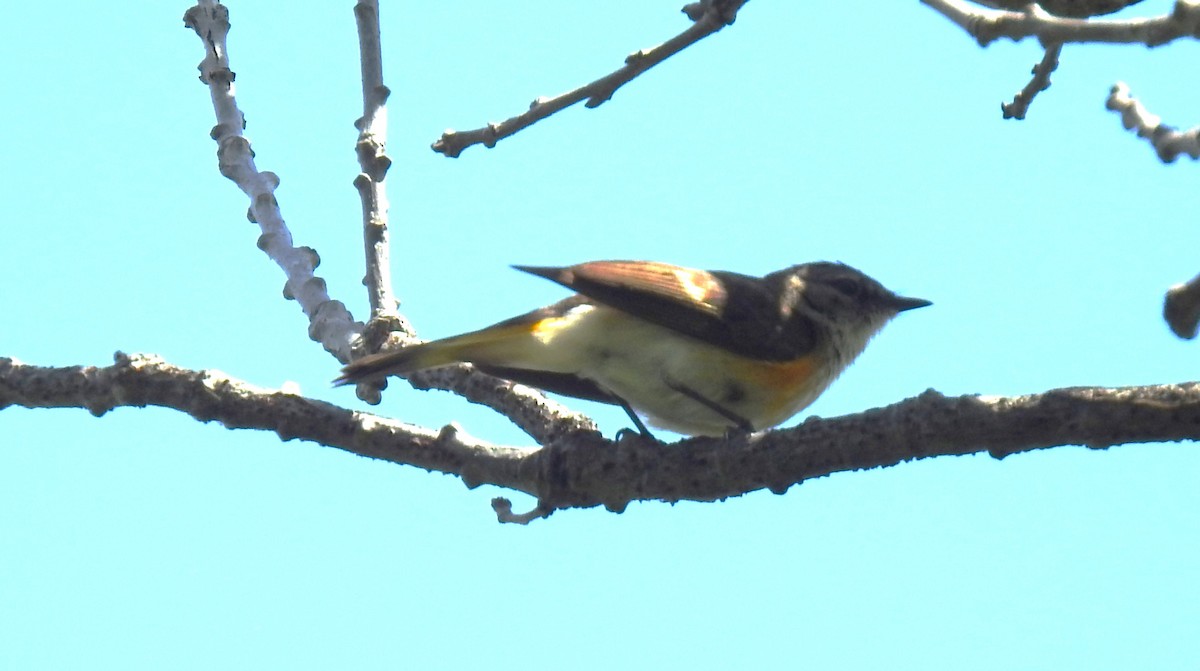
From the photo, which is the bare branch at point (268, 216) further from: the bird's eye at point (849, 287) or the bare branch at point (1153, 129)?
the bare branch at point (1153, 129)

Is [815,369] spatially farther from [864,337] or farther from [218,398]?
[218,398]

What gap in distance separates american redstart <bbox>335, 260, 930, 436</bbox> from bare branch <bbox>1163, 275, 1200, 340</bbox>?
2.61m

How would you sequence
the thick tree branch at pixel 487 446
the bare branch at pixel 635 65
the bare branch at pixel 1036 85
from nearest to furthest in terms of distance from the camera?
the thick tree branch at pixel 487 446 → the bare branch at pixel 635 65 → the bare branch at pixel 1036 85

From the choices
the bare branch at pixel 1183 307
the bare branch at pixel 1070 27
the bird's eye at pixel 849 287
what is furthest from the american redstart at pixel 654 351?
the bare branch at pixel 1183 307

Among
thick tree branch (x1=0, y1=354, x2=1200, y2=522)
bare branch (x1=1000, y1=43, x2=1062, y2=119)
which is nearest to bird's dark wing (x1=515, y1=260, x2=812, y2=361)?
thick tree branch (x1=0, y1=354, x2=1200, y2=522)

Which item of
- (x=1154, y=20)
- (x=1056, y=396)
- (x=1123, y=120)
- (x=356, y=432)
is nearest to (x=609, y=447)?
(x=356, y=432)

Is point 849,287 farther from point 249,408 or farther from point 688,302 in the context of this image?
point 249,408

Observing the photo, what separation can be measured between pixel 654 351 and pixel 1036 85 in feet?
5.90

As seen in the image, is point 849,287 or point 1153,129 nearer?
point 1153,129

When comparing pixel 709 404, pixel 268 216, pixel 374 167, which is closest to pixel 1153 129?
pixel 709 404

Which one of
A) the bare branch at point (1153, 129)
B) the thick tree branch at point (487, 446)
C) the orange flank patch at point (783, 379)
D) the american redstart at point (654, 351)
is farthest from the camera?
the orange flank patch at point (783, 379)

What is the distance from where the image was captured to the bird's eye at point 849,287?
6328 millimetres

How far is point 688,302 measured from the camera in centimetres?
524

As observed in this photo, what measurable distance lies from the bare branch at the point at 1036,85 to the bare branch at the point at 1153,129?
66cm
